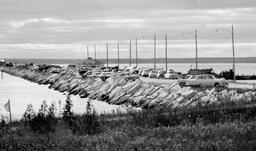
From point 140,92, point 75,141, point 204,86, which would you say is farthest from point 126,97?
point 75,141

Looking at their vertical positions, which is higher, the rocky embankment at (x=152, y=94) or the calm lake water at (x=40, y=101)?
the rocky embankment at (x=152, y=94)

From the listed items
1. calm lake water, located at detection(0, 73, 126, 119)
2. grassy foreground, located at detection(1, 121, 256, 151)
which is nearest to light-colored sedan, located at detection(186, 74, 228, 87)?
calm lake water, located at detection(0, 73, 126, 119)

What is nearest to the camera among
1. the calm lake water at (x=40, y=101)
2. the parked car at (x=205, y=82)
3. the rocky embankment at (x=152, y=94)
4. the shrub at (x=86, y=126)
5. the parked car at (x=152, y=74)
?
the shrub at (x=86, y=126)

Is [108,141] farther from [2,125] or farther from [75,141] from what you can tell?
[2,125]

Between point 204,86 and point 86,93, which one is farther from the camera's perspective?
point 86,93

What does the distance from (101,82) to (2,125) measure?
191ft

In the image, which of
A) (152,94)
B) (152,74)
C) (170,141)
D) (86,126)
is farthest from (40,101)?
(170,141)

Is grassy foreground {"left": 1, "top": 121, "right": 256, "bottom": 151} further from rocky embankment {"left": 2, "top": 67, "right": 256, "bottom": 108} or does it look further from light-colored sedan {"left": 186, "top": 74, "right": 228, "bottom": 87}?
light-colored sedan {"left": 186, "top": 74, "right": 228, "bottom": 87}

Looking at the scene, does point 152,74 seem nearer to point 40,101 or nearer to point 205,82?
point 40,101

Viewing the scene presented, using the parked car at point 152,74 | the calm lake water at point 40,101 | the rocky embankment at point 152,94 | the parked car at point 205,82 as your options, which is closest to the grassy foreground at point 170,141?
the rocky embankment at point 152,94

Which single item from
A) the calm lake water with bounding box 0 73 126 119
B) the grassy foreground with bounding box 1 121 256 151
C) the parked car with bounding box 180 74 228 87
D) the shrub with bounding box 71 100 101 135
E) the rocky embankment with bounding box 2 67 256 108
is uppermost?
the grassy foreground with bounding box 1 121 256 151

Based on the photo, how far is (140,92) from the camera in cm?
5734

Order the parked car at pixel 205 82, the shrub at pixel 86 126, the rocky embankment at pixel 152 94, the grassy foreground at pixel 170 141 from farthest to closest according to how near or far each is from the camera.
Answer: the parked car at pixel 205 82, the rocky embankment at pixel 152 94, the shrub at pixel 86 126, the grassy foreground at pixel 170 141

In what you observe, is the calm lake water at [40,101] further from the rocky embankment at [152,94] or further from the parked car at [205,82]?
the parked car at [205,82]
